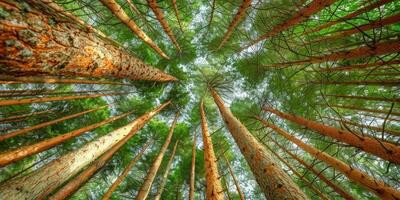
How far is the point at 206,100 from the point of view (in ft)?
38.3

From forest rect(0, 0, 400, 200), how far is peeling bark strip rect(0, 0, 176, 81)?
2cm

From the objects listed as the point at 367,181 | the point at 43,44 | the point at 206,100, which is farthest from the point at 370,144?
the point at 206,100

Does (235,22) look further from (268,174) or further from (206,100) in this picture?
(206,100)

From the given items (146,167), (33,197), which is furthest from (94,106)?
(33,197)

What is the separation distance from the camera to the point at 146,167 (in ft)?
31.3

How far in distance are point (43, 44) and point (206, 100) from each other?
384 inches

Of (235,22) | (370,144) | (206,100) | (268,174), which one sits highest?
(235,22)

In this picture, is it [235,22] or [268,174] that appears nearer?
[268,174]

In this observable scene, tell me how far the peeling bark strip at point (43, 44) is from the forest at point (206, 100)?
17 mm

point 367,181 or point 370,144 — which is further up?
point 370,144

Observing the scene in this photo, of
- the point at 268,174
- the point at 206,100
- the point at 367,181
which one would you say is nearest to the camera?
the point at 268,174

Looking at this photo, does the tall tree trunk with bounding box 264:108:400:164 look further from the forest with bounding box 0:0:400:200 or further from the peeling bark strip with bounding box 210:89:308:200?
the peeling bark strip with bounding box 210:89:308:200

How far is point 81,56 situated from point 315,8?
4.22 metres

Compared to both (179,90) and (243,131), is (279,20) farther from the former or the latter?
(179,90)
